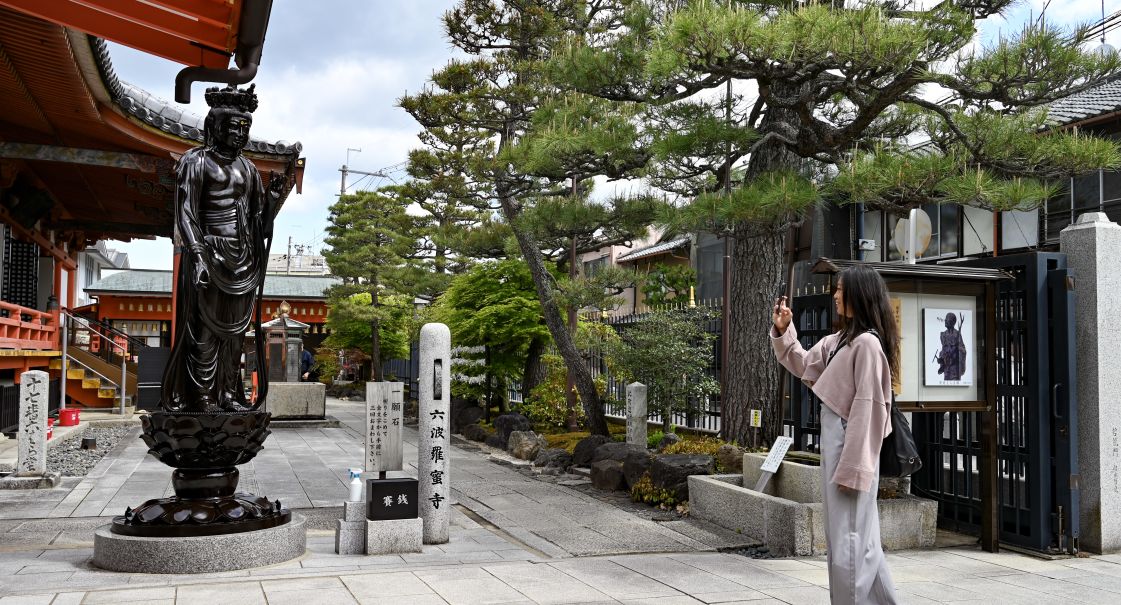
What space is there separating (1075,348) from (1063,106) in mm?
10476

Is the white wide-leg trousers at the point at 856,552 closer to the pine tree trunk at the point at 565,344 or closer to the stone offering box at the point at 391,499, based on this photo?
the stone offering box at the point at 391,499

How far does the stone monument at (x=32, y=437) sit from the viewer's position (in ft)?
32.4

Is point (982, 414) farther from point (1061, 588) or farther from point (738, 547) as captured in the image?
point (738, 547)

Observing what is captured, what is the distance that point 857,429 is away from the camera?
13.6 feet

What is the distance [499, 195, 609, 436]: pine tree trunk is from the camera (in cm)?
1436

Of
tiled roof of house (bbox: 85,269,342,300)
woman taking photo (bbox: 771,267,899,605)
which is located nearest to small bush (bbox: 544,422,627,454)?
woman taking photo (bbox: 771,267,899,605)

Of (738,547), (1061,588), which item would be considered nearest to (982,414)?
(1061,588)

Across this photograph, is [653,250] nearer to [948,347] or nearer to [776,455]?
[776,455]

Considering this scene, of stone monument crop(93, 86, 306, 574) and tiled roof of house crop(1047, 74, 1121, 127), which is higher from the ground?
tiled roof of house crop(1047, 74, 1121, 127)

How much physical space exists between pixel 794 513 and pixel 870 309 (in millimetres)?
3117

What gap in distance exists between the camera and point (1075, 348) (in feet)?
23.7

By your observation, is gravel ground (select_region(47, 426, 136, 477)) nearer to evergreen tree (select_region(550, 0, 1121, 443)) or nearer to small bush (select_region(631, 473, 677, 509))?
small bush (select_region(631, 473, 677, 509))

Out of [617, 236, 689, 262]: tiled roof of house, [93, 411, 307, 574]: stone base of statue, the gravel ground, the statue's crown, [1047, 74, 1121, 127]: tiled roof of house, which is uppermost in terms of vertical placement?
[1047, 74, 1121, 127]: tiled roof of house

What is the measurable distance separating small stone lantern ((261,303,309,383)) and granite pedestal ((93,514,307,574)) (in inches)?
562
